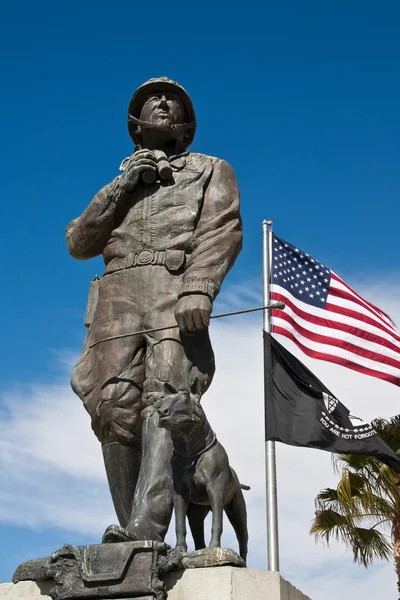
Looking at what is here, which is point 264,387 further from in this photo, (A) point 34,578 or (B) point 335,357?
(A) point 34,578

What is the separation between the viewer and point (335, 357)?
12641 mm

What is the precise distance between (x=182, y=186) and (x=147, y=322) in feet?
4.01

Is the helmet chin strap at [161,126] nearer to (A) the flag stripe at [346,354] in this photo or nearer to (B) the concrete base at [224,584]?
(B) the concrete base at [224,584]

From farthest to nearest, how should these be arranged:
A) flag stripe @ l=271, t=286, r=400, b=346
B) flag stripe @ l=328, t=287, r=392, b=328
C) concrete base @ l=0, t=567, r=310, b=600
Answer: flag stripe @ l=328, t=287, r=392, b=328 < flag stripe @ l=271, t=286, r=400, b=346 < concrete base @ l=0, t=567, r=310, b=600

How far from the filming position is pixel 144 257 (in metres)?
7.47

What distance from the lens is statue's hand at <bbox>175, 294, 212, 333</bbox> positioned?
6973 mm

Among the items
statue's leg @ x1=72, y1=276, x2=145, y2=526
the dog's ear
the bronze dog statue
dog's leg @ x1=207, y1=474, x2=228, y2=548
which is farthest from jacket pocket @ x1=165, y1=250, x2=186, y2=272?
dog's leg @ x1=207, y1=474, x2=228, y2=548

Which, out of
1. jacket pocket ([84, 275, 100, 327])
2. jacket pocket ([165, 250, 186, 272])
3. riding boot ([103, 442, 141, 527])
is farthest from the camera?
jacket pocket ([84, 275, 100, 327])

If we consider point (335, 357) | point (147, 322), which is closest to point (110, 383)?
point (147, 322)

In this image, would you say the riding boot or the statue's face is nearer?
the riding boot

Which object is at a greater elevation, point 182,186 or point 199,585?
point 182,186

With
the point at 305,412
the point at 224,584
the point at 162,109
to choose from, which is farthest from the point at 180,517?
the point at 305,412

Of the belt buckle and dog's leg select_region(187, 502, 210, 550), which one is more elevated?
the belt buckle

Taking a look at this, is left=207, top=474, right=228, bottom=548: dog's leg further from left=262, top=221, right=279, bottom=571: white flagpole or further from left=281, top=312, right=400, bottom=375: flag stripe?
left=281, top=312, right=400, bottom=375: flag stripe
